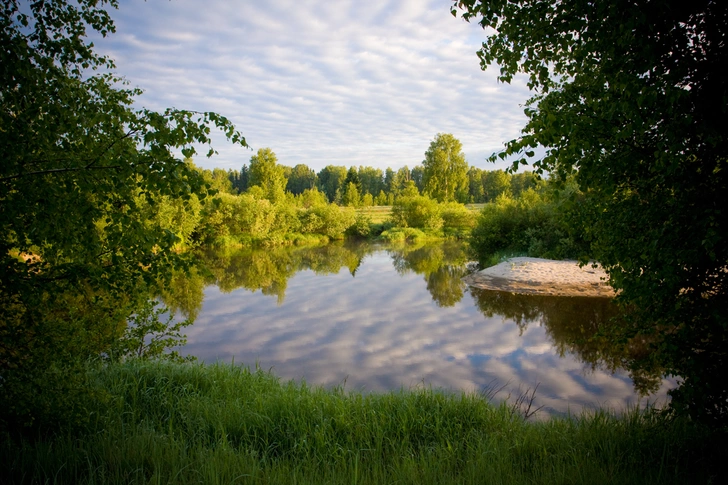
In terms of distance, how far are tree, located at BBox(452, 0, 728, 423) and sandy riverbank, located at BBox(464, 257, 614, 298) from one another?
12.2 metres

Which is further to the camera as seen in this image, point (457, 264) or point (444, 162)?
point (444, 162)

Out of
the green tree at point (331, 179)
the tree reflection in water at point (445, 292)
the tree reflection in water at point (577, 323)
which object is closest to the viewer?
the tree reflection in water at point (577, 323)

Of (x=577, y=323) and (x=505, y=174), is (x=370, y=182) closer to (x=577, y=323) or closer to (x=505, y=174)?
(x=577, y=323)

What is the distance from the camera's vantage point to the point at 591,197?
4090 millimetres

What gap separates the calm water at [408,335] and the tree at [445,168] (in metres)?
29.1

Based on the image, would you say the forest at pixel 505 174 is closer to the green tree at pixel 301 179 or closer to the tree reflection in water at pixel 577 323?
the tree reflection in water at pixel 577 323

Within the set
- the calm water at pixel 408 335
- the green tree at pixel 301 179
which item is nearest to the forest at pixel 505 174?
the calm water at pixel 408 335

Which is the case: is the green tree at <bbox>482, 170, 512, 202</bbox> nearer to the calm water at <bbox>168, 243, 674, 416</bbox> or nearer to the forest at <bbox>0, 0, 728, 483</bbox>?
the calm water at <bbox>168, 243, 674, 416</bbox>

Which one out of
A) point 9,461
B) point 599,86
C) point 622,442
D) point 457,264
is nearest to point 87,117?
point 9,461

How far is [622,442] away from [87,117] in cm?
528

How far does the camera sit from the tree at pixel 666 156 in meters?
2.91

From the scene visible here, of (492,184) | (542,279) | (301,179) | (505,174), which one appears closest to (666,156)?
(505,174)

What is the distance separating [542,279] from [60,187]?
16.8m

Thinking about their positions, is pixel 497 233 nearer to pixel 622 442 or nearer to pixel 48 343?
pixel 622 442
